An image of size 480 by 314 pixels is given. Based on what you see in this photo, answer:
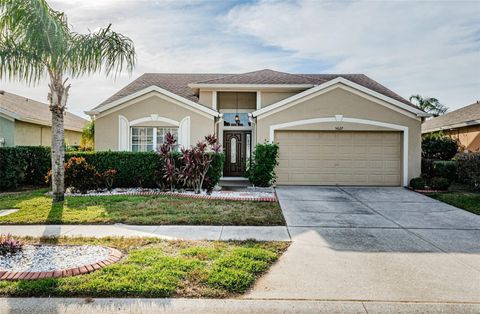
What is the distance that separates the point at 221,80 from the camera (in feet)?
53.2

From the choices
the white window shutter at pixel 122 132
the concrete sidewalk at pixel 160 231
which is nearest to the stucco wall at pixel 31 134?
the white window shutter at pixel 122 132

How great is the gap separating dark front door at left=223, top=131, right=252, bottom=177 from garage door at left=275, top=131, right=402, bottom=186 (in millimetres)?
2470

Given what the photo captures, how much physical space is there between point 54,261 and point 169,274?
1911mm

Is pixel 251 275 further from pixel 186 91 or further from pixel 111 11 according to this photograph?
pixel 186 91

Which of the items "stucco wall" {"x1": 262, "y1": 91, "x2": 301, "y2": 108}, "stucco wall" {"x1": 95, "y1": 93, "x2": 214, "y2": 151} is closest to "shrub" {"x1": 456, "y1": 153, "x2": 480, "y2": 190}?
"stucco wall" {"x1": 262, "y1": 91, "x2": 301, "y2": 108}

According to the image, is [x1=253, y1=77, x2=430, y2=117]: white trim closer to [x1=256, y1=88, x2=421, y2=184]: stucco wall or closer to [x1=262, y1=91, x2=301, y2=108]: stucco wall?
[x1=256, y1=88, x2=421, y2=184]: stucco wall

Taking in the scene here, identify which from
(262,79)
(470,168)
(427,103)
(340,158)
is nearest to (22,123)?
(262,79)

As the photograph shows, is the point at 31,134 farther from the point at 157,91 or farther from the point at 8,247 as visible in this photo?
the point at 8,247

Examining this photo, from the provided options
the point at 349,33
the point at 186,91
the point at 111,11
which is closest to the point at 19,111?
the point at 186,91

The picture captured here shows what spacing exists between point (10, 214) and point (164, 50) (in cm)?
Answer: 826

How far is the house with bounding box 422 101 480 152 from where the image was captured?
1775 cm

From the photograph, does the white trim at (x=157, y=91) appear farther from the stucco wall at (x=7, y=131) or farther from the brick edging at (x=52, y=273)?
the brick edging at (x=52, y=273)

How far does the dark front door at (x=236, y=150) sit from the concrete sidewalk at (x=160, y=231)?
897 cm

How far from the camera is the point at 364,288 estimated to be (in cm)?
425
